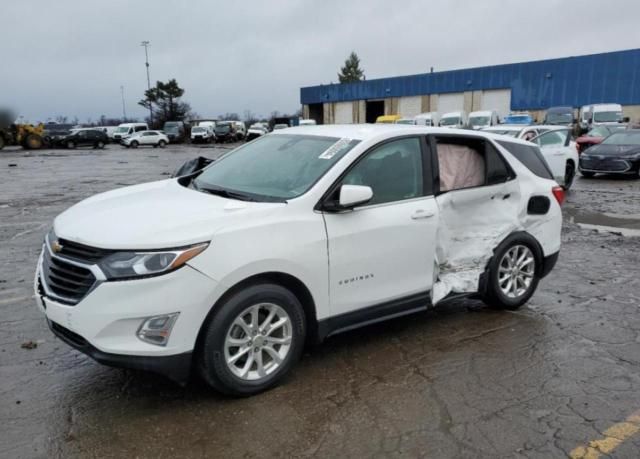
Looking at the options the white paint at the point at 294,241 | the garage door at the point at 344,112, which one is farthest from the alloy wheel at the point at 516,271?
the garage door at the point at 344,112

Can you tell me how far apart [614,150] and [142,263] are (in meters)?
17.4

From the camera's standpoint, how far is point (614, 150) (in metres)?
17.0

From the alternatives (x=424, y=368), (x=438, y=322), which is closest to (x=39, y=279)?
(x=424, y=368)

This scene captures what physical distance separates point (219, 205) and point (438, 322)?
2425 millimetres

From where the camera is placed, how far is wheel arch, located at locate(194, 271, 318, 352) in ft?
10.9

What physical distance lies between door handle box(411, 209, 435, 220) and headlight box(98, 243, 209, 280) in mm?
1834

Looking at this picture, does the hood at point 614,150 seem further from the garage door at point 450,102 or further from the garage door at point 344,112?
the garage door at point 344,112

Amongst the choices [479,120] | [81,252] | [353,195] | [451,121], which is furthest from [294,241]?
[451,121]

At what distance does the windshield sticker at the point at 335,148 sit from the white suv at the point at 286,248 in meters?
0.01

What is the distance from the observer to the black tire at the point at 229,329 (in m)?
3.31

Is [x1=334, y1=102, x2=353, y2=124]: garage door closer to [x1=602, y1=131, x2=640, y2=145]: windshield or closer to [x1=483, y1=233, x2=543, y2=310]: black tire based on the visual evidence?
[x1=602, y1=131, x2=640, y2=145]: windshield

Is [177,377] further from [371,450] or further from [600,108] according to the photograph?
[600,108]

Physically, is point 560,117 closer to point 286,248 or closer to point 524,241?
point 524,241

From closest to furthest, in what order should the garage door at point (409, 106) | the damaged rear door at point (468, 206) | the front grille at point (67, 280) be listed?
the front grille at point (67, 280)
the damaged rear door at point (468, 206)
the garage door at point (409, 106)
